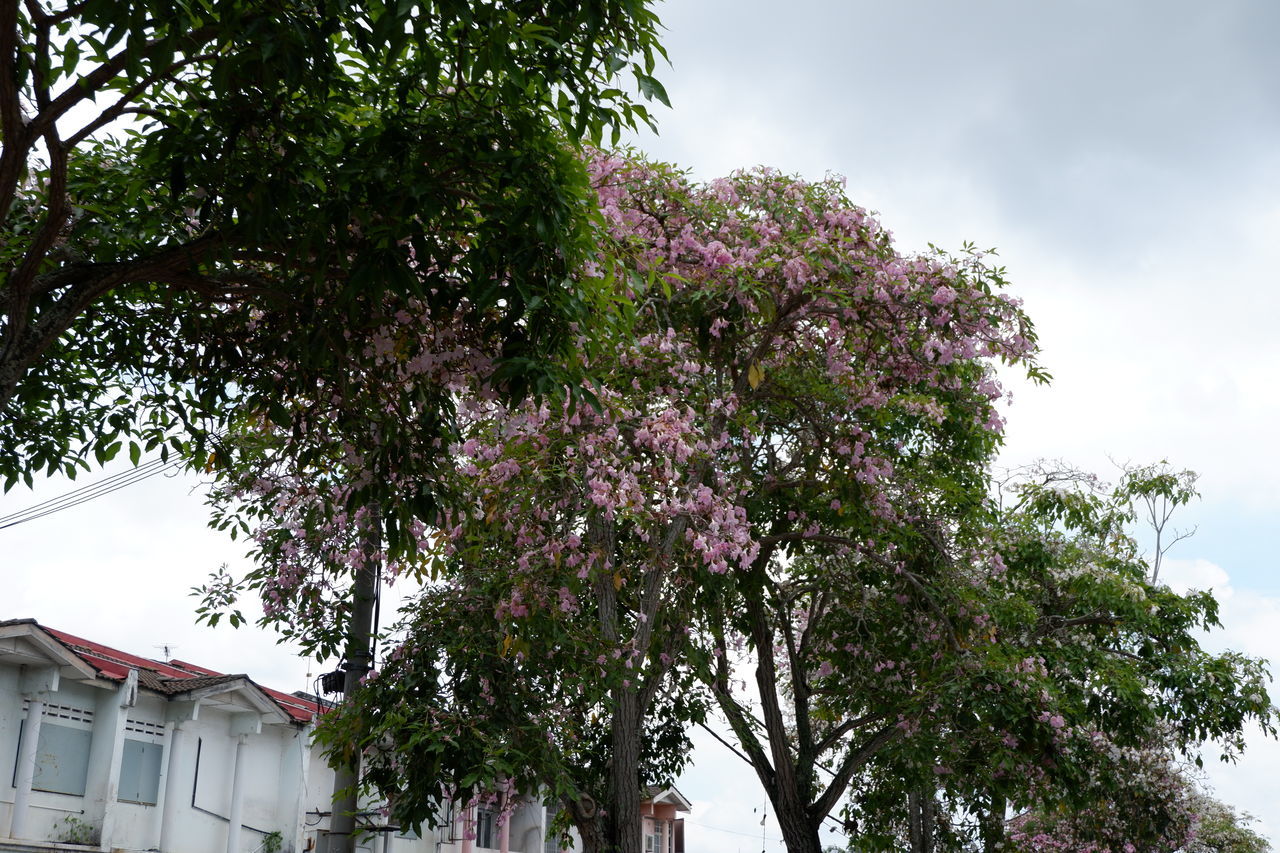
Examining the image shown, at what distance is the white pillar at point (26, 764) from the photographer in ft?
58.7

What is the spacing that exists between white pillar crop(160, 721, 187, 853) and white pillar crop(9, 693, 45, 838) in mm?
2610

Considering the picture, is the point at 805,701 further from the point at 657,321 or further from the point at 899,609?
the point at 657,321

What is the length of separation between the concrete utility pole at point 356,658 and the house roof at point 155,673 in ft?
29.6

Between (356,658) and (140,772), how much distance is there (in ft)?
40.2

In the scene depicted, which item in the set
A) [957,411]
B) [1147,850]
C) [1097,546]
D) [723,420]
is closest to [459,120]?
[723,420]

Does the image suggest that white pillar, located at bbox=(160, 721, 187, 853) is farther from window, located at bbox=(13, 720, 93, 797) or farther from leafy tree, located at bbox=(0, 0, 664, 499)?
leafy tree, located at bbox=(0, 0, 664, 499)

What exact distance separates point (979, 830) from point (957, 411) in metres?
11.2

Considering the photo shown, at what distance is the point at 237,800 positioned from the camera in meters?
22.1

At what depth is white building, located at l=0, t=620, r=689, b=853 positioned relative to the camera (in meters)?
18.4

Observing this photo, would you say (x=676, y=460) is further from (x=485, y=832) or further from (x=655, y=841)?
(x=655, y=841)

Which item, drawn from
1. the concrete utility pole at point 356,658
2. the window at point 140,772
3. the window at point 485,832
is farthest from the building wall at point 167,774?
the concrete utility pole at point 356,658

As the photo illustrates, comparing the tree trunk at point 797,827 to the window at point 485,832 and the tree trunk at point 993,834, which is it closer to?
the tree trunk at point 993,834

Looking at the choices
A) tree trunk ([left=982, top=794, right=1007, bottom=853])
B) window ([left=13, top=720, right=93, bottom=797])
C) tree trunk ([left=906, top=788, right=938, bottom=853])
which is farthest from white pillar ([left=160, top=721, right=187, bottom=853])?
tree trunk ([left=982, top=794, right=1007, bottom=853])

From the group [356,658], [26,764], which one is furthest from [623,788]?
[26,764]
